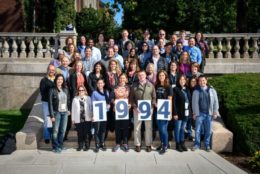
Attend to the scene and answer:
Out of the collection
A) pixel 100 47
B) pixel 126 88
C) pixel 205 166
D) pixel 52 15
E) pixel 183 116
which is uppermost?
pixel 52 15

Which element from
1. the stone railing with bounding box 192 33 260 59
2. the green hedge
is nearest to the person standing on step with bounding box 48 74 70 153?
the green hedge

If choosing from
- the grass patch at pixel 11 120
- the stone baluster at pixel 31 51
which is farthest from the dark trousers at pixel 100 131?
the stone baluster at pixel 31 51

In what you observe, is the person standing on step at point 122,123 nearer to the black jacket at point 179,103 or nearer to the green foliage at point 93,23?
the black jacket at point 179,103

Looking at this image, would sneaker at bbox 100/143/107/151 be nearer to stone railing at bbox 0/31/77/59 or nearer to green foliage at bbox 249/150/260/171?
green foliage at bbox 249/150/260/171

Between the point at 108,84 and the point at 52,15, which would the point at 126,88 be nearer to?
the point at 108,84

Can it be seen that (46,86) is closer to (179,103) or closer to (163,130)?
(163,130)

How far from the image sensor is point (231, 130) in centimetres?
1121

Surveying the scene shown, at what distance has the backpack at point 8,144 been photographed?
10616mm

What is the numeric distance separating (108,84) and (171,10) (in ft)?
90.8

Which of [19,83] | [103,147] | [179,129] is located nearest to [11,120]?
[19,83]

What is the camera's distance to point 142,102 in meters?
10.2

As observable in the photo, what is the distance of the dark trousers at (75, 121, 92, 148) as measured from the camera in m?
10.4

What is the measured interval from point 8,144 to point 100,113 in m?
2.52

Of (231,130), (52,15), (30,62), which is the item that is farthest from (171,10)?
(231,130)
